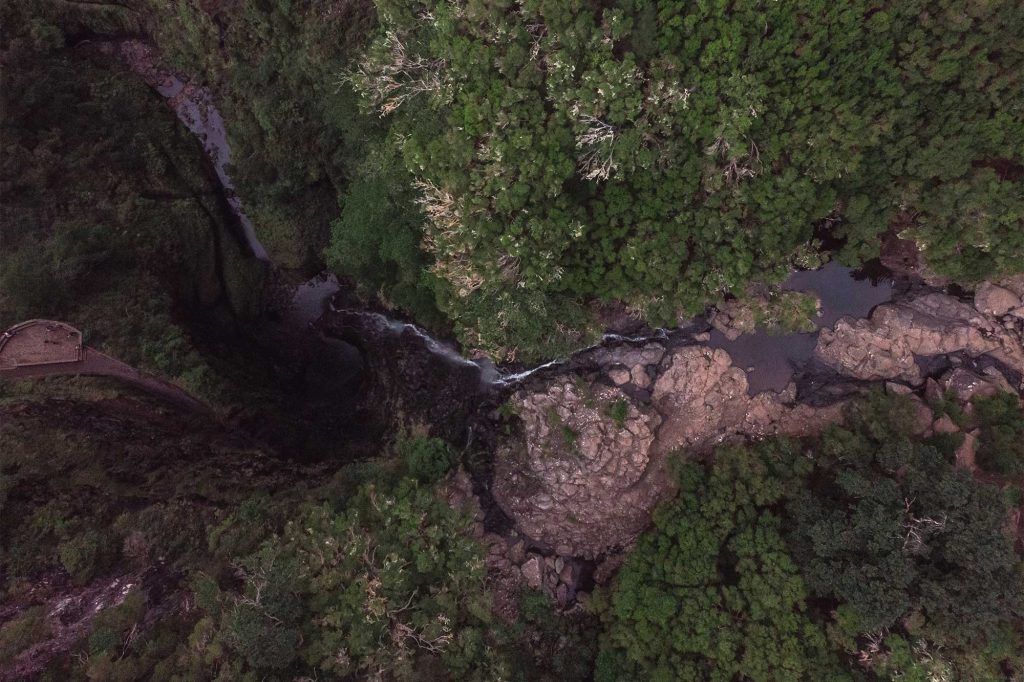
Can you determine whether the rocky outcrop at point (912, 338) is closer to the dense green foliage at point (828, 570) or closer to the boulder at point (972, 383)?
the boulder at point (972, 383)

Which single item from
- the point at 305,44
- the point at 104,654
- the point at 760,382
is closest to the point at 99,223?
the point at 305,44

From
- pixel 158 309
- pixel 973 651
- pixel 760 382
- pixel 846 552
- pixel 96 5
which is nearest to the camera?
pixel 973 651

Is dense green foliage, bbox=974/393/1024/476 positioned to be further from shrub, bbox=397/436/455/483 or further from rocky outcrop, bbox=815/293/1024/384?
shrub, bbox=397/436/455/483

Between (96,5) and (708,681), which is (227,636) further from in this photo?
(96,5)

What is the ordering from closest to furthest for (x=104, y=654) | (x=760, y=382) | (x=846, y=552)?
1. (x=104, y=654)
2. (x=846, y=552)
3. (x=760, y=382)

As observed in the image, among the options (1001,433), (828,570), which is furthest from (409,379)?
(1001,433)

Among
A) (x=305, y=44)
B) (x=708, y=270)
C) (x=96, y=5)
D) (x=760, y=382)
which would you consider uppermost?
(x=96, y=5)

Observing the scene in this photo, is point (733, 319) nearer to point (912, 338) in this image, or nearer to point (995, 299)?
point (912, 338)
